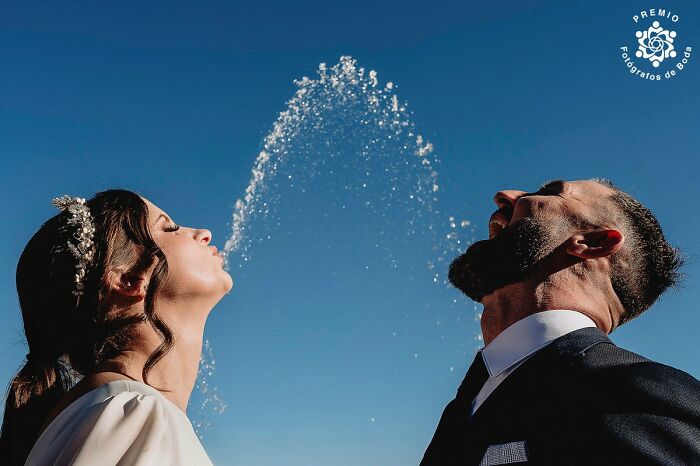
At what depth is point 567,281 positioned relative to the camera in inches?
230

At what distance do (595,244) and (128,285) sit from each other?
4309 mm

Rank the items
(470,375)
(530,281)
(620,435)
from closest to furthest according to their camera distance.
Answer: (620,435), (470,375), (530,281)

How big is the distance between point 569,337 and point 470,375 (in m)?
1.01

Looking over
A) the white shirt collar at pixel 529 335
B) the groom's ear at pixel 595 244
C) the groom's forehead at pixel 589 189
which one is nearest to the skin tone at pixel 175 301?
the white shirt collar at pixel 529 335

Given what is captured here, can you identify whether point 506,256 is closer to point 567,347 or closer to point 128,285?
point 567,347

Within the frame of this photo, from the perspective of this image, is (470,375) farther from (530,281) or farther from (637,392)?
(637,392)

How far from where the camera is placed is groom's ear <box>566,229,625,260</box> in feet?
19.6

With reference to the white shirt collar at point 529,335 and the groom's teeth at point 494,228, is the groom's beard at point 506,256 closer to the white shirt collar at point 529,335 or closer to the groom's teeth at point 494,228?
the groom's teeth at point 494,228

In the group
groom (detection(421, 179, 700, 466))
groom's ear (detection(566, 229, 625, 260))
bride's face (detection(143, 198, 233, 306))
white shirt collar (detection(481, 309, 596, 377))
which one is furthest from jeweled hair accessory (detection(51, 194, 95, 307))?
groom's ear (detection(566, 229, 625, 260))

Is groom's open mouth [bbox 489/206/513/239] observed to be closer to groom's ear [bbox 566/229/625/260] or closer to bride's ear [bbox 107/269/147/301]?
groom's ear [bbox 566/229/625/260]

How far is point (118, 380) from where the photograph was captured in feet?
15.3

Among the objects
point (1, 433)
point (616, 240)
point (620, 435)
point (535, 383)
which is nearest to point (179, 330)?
point (1, 433)

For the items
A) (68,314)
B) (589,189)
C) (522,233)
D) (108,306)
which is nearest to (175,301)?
(108,306)

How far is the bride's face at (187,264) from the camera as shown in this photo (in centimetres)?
575
